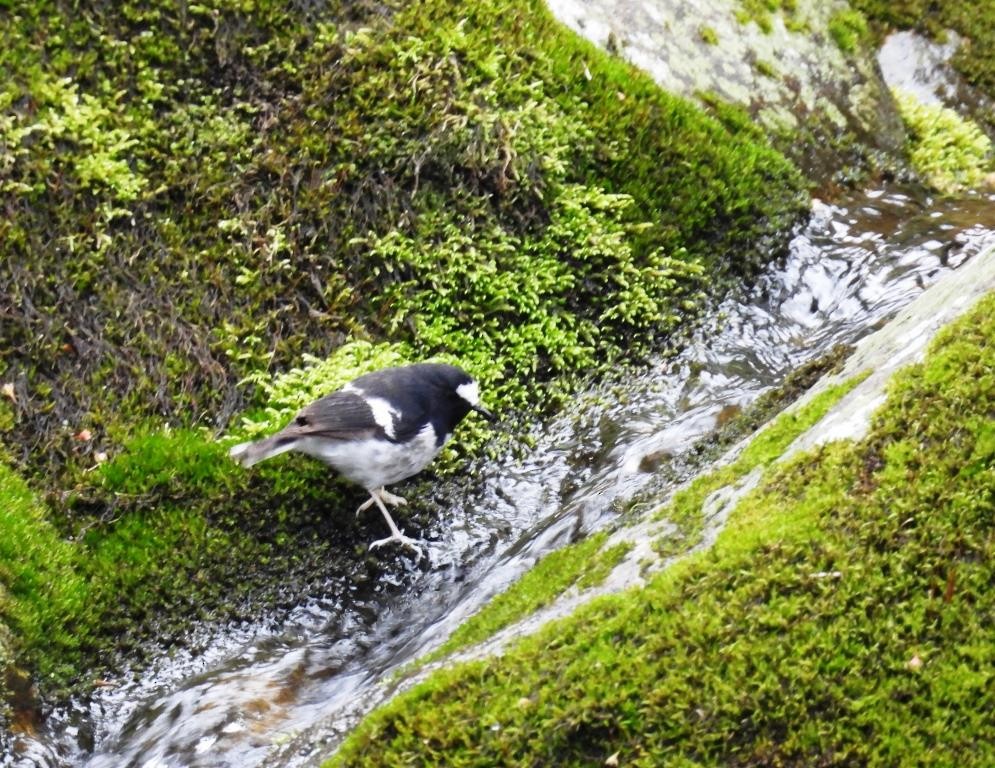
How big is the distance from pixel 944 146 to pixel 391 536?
629 centimetres

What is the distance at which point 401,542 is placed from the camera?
620 centimetres

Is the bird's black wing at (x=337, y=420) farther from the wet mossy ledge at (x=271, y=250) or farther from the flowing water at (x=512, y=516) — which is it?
the flowing water at (x=512, y=516)

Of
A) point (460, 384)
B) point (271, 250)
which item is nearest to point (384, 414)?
point (460, 384)

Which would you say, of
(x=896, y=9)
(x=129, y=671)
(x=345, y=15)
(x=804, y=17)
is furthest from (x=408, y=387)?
(x=896, y=9)

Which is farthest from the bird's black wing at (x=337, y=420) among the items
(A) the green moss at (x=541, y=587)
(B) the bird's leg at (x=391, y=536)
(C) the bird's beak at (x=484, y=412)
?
(A) the green moss at (x=541, y=587)

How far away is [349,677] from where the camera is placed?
17.5 feet

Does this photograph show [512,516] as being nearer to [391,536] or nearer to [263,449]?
[391,536]

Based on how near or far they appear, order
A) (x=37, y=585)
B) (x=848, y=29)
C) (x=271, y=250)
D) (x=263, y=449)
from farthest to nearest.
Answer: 1. (x=848, y=29)
2. (x=271, y=250)
3. (x=263, y=449)
4. (x=37, y=585)

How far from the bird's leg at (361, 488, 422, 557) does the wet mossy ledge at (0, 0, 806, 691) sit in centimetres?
14

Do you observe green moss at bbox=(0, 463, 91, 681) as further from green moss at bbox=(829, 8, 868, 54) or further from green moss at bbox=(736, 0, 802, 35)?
green moss at bbox=(829, 8, 868, 54)

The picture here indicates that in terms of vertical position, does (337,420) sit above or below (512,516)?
above

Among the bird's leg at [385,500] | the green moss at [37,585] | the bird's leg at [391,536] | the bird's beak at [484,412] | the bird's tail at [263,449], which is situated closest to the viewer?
the green moss at [37,585]

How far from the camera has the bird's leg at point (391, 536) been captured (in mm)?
6121

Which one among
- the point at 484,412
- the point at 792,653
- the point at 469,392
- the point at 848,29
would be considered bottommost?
the point at 792,653
